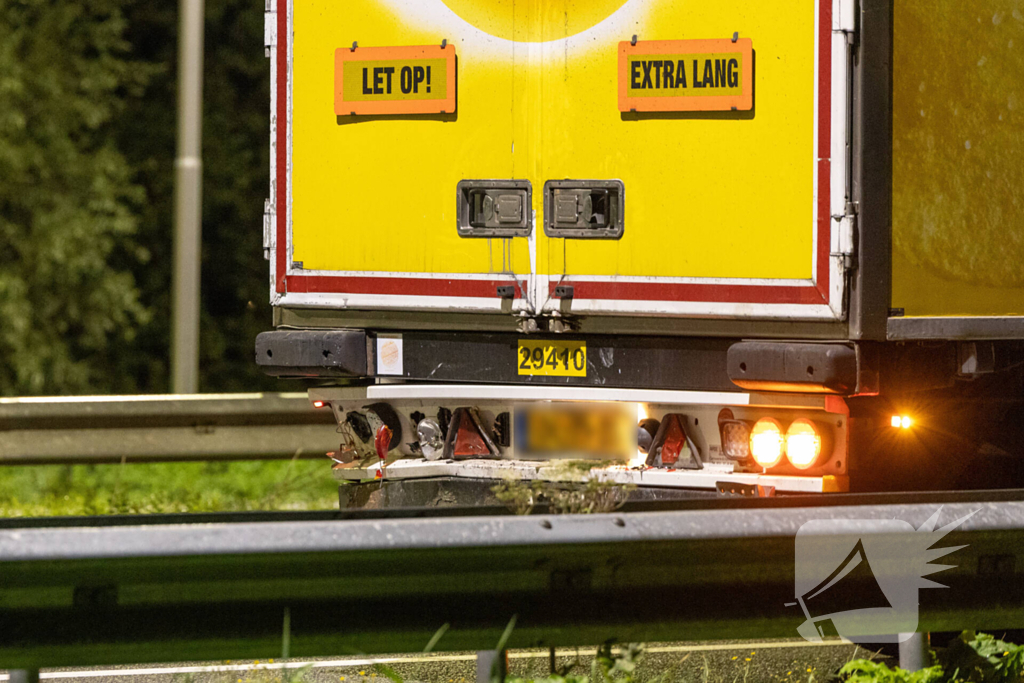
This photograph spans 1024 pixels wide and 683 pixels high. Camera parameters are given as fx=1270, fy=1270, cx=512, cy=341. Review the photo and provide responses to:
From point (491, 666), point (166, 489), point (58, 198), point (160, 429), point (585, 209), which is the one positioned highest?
point (58, 198)

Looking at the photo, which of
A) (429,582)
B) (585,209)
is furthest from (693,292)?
(429,582)

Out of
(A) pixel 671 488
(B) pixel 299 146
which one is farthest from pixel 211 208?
(A) pixel 671 488

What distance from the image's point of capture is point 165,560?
268cm

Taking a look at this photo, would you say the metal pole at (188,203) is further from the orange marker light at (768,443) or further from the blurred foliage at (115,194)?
the orange marker light at (768,443)

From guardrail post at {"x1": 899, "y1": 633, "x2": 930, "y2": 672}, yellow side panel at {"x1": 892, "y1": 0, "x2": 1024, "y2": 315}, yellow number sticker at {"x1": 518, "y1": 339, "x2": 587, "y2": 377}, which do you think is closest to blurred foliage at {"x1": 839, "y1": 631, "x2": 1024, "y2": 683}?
guardrail post at {"x1": 899, "y1": 633, "x2": 930, "y2": 672}

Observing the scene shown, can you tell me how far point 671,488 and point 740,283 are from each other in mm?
887

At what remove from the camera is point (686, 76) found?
4.74m

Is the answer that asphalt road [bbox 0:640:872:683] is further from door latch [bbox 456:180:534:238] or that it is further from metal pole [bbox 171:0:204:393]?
metal pole [bbox 171:0:204:393]

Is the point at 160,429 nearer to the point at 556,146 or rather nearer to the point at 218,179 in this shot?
the point at 556,146

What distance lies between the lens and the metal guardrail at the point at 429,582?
2.71m

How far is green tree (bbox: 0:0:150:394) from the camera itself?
11984mm

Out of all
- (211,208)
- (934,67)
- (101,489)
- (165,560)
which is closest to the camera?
(165,560)

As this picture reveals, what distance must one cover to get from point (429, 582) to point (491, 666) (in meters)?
0.41

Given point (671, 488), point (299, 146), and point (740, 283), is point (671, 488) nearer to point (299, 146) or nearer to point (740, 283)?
point (740, 283)
